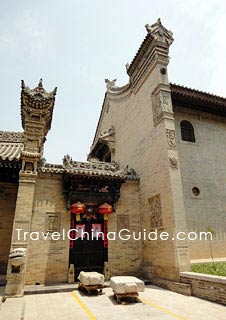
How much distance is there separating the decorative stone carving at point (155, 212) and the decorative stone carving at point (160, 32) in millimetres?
7083

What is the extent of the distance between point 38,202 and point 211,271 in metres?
6.46

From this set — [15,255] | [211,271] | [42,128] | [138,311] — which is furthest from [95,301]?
[42,128]

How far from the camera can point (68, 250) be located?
8.64 metres

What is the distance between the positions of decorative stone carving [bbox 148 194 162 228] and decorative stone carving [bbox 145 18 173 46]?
23.2 feet

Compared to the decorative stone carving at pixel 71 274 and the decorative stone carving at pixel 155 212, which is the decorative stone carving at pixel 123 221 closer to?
the decorative stone carving at pixel 155 212

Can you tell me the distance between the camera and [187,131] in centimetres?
1046

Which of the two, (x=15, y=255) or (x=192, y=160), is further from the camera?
(x=192, y=160)

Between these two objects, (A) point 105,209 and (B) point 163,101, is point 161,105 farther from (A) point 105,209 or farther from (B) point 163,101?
(A) point 105,209

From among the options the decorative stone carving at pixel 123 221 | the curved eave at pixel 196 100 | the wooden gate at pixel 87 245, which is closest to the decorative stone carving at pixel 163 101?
the curved eave at pixel 196 100

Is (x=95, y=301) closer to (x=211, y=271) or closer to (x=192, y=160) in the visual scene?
(x=211, y=271)

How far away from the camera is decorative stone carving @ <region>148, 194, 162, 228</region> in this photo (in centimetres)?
865

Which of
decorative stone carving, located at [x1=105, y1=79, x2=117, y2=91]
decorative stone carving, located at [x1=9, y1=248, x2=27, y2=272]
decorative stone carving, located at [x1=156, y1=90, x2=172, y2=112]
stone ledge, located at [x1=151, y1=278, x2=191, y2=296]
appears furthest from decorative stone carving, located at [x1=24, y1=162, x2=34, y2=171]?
decorative stone carving, located at [x1=105, y1=79, x2=117, y2=91]

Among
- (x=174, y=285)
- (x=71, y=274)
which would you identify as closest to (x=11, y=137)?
(x=71, y=274)

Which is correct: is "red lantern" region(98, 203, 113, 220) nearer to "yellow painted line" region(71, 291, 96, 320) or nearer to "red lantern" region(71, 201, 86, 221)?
"red lantern" region(71, 201, 86, 221)
